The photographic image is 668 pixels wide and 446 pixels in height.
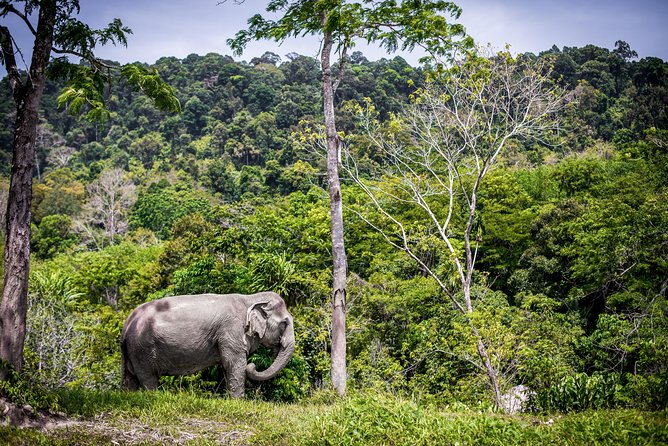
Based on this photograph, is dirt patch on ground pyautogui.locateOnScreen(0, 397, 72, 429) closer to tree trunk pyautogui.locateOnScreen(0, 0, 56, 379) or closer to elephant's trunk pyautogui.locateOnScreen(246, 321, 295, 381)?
tree trunk pyautogui.locateOnScreen(0, 0, 56, 379)

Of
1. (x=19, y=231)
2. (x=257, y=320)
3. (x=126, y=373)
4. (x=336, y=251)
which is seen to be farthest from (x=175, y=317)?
(x=19, y=231)

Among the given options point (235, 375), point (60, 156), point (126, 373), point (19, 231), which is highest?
point (60, 156)

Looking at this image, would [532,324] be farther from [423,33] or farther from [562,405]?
[423,33]

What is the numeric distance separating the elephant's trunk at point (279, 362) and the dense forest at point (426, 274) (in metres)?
0.80

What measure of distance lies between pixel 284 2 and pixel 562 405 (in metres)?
8.82

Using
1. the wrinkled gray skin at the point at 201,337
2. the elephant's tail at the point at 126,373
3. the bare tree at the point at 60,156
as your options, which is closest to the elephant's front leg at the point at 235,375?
the wrinkled gray skin at the point at 201,337

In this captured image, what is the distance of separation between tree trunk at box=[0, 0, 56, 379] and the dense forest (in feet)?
2.09

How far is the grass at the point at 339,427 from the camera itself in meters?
5.07

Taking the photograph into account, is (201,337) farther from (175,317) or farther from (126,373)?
(126,373)

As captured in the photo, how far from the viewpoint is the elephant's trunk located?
32.9 ft

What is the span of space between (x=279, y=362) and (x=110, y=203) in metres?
39.3

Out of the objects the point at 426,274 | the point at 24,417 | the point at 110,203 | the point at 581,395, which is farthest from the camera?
the point at 110,203

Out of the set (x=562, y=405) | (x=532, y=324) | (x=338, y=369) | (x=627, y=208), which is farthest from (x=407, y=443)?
(x=627, y=208)

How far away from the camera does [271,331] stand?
10.2 meters
